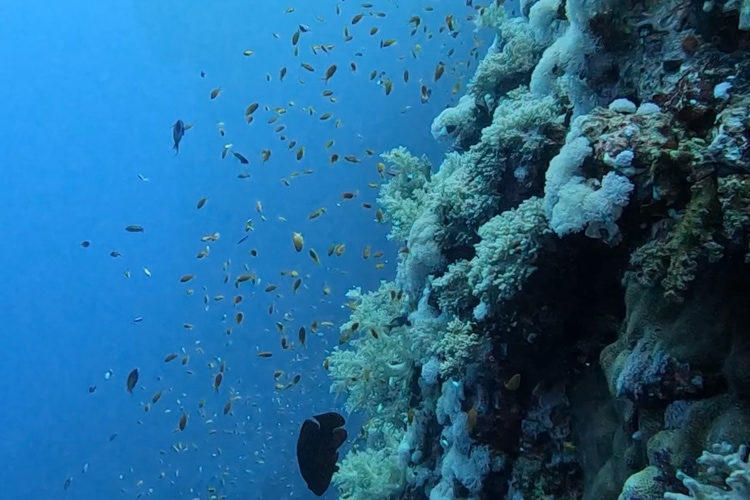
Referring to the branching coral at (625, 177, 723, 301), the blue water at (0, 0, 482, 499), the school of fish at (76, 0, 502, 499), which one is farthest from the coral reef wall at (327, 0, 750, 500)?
the blue water at (0, 0, 482, 499)

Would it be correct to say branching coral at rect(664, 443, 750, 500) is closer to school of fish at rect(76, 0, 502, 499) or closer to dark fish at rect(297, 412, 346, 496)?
dark fish at rect(297, 412, 346, 496)

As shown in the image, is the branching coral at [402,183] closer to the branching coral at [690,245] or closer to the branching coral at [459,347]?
the branching coral at [459,347]

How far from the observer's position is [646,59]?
325 centimetres

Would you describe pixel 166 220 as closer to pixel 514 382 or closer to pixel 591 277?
pixel 514 382

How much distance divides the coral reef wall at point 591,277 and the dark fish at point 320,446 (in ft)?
3.89

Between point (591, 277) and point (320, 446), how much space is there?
4.55m

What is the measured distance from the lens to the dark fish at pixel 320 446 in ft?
22.6

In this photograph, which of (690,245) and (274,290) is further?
(274,290)

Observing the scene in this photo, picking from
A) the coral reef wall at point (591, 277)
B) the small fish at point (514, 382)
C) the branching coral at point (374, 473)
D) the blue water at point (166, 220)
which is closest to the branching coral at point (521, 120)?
the coral reef wall at point (591, 277)

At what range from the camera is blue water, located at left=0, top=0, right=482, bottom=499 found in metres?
30.8

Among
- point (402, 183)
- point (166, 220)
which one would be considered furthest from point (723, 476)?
point (166, 220)

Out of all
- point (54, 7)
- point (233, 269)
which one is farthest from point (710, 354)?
point (54, 7)

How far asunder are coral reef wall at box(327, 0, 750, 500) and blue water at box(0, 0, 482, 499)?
64.5 ft

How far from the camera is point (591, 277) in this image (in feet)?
11.8
